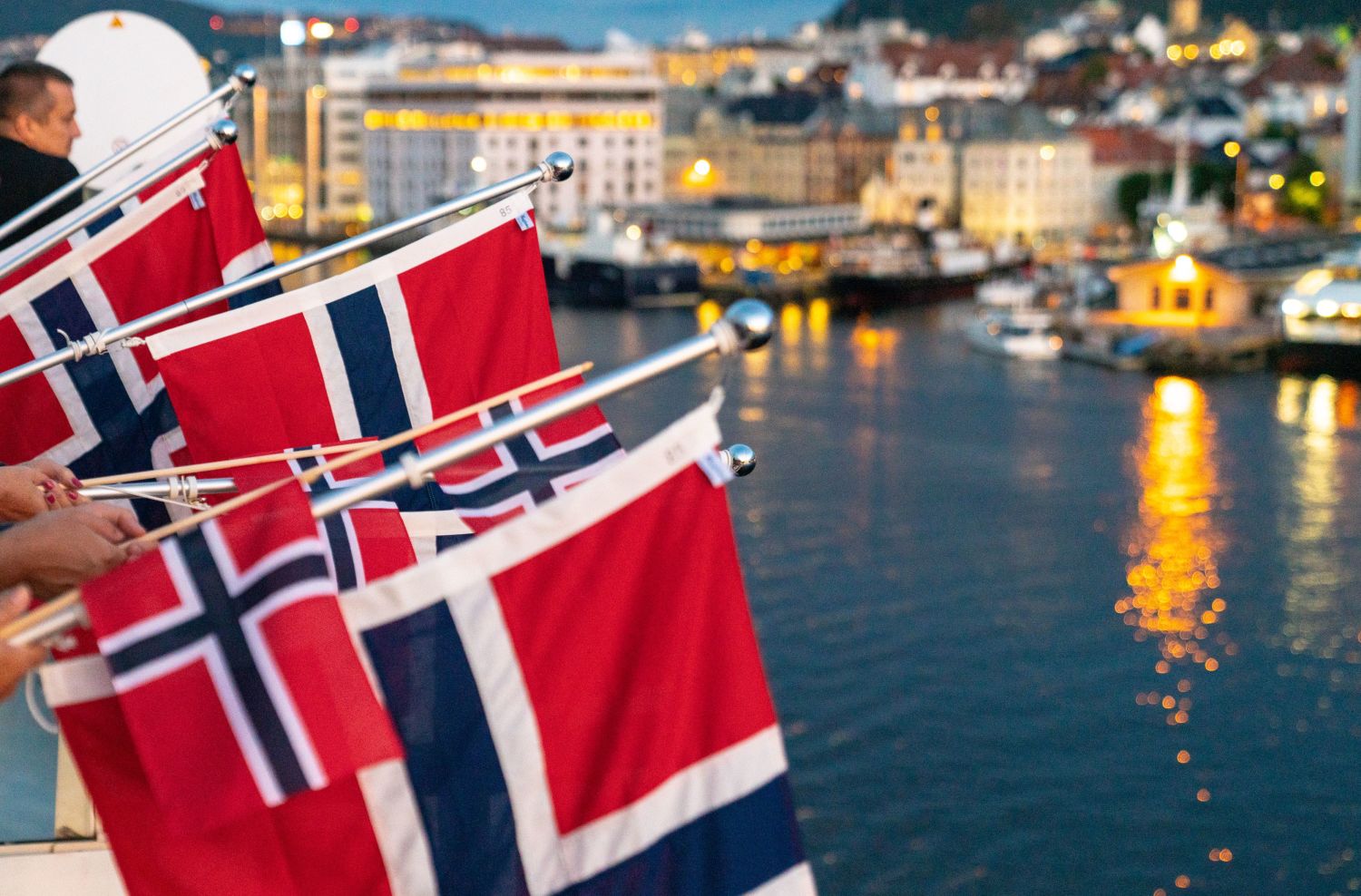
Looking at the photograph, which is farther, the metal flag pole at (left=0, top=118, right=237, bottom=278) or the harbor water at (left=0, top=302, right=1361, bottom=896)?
the harbor water at (left=0, top=302, right=1361, bottom=896)

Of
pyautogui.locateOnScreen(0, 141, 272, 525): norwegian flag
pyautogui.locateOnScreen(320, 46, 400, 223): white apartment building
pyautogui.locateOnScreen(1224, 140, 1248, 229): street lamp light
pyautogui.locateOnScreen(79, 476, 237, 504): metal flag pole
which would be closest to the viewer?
pyautogui.locateOnScreen(79, 476, 237, 504): metal flag pole

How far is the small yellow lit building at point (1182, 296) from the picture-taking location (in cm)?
1873

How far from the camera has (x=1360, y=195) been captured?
2694 cm

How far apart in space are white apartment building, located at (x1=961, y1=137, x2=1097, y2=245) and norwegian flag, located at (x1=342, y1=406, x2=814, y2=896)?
91.3 feet

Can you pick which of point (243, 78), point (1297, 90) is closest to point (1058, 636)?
point (243, 78)

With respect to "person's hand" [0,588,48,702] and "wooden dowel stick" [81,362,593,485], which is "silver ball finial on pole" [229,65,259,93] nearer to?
"wooden dowel stick" [81,362,593,485]

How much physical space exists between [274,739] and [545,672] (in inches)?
7.3

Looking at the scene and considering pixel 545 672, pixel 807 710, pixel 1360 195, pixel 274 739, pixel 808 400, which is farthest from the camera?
pixel 1360 195

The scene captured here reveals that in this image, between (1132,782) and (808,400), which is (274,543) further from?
(808,400)

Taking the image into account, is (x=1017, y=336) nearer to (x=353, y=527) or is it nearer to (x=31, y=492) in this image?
(x=353, y=527)

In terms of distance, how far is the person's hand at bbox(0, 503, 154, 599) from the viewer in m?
1.17

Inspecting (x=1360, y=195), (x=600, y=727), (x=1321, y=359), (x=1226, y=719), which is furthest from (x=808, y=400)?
(x=1360, y=195)

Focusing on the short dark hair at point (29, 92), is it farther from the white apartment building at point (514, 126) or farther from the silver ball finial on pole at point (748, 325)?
the white apartment building at point (514, 126)

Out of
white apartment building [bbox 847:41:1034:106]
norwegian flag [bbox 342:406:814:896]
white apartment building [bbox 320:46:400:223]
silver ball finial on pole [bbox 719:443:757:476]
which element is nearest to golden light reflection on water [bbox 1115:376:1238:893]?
silver ball finial on pole [bbox 719:443:757:476]
